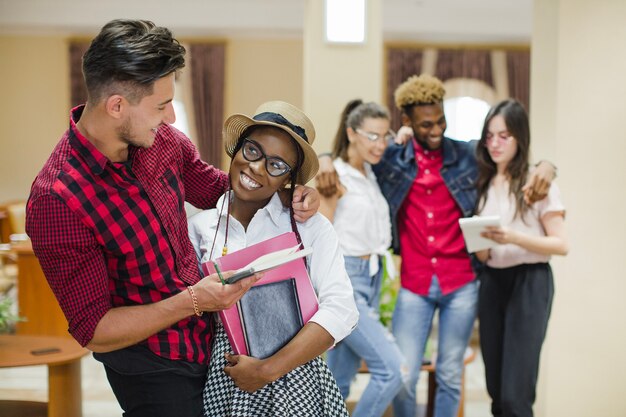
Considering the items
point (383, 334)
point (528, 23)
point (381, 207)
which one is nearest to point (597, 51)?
point (381, 207)

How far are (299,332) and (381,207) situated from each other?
157cm

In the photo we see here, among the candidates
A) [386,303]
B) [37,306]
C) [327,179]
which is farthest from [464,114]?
[327,179]

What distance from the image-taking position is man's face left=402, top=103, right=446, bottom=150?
10.6 feet

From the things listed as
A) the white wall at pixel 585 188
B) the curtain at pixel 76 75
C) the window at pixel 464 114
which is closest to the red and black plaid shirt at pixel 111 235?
the white wall at pixel 585 188

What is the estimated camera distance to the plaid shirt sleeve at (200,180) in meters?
2.03

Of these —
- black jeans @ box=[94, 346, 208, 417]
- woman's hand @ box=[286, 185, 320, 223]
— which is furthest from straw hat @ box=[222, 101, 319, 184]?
black jeans @ box=[94, 346, 208, 417]

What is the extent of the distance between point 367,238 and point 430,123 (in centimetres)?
60

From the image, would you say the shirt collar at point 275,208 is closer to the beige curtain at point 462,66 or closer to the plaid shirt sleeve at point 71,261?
the plaid shirt sleeve at point 71,261

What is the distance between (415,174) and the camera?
3.28 m

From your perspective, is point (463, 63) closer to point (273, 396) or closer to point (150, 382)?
point (273, 396)

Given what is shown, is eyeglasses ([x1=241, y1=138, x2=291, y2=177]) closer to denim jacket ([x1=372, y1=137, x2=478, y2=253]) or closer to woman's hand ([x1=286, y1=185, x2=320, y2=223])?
woman's hand ([x1=286, y1=185, x2=320, y2=223])

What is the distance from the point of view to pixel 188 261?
1.83 meters

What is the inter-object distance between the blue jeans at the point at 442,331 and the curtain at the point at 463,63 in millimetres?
6320

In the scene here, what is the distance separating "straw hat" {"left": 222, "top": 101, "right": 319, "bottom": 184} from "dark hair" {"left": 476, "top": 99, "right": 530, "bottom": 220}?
1.40 meters
